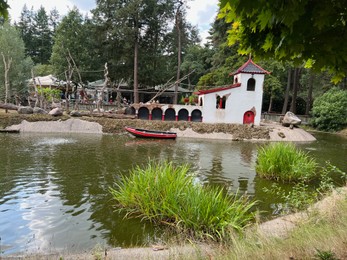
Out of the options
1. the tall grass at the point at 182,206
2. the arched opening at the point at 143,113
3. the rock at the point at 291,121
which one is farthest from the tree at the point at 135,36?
the tall grass at the point at 182,206

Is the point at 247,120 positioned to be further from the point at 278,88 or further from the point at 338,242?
the point at 338,242

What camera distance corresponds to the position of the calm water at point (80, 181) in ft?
22.7

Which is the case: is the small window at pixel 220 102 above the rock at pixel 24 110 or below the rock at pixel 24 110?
above

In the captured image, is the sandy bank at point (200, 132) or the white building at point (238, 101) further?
the white building at point (238, 101)

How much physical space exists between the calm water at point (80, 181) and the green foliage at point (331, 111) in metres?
13.5

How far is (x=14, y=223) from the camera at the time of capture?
24.6ft

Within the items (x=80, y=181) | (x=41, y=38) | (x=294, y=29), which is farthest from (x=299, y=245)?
(x=41, y=38)

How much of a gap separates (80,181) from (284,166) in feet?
26.2

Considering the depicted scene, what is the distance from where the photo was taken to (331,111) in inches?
1377

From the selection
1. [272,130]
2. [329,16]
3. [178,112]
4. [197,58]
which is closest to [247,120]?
[272,130]

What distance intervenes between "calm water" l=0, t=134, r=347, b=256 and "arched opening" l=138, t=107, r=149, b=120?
9260 millimetres

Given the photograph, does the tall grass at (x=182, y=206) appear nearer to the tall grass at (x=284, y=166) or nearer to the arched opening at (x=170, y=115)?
the tall grass at (x=284, y=166)

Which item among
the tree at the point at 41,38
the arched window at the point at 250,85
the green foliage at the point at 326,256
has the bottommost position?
the green foliage at the point at 326,256

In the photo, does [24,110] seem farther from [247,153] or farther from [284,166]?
[284,166]
